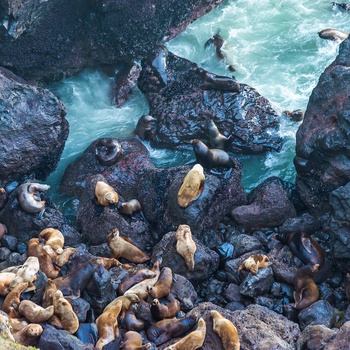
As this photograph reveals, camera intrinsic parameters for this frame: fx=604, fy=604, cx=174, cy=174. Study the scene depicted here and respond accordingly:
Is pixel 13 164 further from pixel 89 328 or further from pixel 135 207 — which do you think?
pixel 89 328

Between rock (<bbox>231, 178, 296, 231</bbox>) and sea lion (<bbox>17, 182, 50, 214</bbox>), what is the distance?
4.12m

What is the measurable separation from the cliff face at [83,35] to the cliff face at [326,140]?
20.1 ft

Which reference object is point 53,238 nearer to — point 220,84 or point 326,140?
point 326,140

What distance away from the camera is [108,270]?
11.2 m

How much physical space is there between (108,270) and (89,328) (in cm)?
212

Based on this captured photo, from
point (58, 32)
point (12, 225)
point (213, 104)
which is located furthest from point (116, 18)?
point (12, 225)

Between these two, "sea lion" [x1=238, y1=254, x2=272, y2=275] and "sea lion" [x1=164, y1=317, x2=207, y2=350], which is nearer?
"sea lion" [x1=164, y1=317, x2=207, y2=350]

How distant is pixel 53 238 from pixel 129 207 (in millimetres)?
1750

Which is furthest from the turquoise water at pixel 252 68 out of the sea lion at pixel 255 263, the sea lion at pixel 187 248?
the sea lion at pixel 187 248

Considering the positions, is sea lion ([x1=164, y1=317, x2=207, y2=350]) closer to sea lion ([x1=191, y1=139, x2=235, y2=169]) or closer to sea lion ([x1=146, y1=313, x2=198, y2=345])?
sea lion ([x1=146, y1=313, x2=198, y2=345])

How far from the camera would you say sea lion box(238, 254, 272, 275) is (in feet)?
36.6

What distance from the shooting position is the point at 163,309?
9719 mm

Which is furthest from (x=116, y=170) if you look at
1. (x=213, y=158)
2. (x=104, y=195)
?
(x=213, y=158)

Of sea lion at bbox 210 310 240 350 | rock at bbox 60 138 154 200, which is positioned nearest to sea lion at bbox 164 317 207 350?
sea lion at bbox 210 310 240 350
